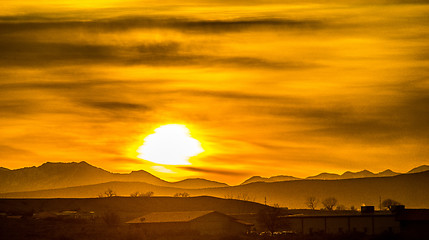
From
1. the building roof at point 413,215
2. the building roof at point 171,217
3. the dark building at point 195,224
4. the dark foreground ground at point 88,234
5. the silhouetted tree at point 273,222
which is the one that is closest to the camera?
the dark foreground ground at point 88,234

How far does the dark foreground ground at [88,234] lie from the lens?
107 meters

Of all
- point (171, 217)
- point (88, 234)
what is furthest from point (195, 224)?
point (88, 234)

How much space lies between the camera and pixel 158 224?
132 metres

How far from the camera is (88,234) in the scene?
371 feet

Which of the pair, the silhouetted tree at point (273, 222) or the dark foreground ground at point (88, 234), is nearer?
the dark foreground ground at point (88, 234)

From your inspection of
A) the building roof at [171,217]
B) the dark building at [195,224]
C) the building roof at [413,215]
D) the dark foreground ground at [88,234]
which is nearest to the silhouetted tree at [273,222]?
the dark building at [195,224]

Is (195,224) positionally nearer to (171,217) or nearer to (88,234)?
(171,217)

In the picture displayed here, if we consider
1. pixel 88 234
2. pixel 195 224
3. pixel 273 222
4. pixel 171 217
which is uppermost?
A: pixel 171 217

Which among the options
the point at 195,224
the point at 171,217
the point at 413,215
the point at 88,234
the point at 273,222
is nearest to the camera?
the point at 88,234

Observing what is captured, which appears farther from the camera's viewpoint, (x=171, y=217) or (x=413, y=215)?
(x=171, y=217)

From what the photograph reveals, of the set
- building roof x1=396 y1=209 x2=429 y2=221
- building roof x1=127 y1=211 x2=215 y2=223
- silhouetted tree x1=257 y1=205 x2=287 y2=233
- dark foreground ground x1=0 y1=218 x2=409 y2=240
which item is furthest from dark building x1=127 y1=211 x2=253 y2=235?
building roof x1=396 y1=209 x2=429 y2=221

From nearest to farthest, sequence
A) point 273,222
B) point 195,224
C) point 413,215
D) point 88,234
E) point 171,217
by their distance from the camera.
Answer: point 88,234, point 413,215, point 195,224, point 171,217, point 273,222

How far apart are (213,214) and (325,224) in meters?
19.2

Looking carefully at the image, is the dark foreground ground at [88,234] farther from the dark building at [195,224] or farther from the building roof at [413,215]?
the building roof at [413,215]
